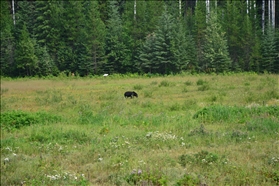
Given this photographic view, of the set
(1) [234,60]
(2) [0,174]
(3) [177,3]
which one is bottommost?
(2) [0,174]

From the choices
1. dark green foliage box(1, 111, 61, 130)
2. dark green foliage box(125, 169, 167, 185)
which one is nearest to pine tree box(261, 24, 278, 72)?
dark green foliage box(125, 169, 167, 185)

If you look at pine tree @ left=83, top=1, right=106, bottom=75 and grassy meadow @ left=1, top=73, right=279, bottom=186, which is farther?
pine tree @ left=83, top=1, right=106, bottom=75

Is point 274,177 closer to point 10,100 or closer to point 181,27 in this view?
point 10,100

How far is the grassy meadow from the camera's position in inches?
257

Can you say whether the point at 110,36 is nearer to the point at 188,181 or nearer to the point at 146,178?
the point at 146,178

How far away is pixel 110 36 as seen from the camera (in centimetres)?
3653

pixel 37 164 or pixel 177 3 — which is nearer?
pixel 37 164

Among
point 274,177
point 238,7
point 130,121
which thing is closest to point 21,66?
point 238,7

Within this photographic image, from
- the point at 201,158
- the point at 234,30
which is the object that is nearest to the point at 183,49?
the point at 234,30

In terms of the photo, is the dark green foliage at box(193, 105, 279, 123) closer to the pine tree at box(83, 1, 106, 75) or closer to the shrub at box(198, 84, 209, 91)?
the shrub at box(198, 84, 209, 91)

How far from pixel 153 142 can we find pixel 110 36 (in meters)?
28.5

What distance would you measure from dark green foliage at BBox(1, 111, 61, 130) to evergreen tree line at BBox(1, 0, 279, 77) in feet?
57.5

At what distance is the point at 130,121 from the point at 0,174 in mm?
4923

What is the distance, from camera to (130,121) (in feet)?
38.5
